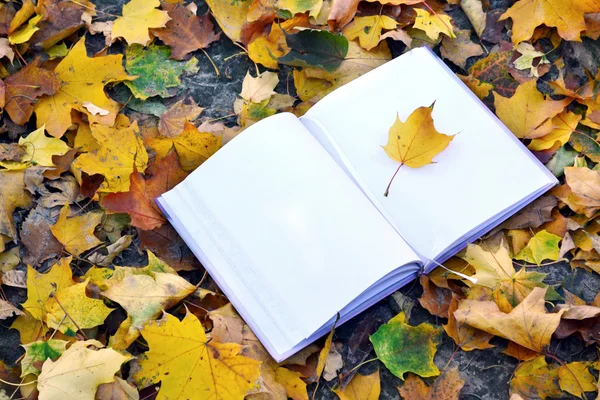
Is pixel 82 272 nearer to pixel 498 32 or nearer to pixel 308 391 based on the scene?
pixel 308 391

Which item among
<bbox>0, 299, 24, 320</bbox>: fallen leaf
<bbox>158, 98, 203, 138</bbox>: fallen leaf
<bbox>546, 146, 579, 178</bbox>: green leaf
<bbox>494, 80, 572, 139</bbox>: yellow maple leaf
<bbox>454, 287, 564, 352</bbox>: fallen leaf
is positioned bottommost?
<bbox>454, 287, 564, 352</bbox>: fallen leaf

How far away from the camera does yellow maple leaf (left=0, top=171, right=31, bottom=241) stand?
1435 millimetres

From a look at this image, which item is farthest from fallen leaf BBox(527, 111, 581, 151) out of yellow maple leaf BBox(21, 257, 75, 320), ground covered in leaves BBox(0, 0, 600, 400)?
yellow maple leaf BBox(21, 257, 75, 320)

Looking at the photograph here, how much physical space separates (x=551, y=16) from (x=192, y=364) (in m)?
1.23

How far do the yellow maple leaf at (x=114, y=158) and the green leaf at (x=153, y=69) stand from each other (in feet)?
0.58

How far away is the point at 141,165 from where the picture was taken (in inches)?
58.3

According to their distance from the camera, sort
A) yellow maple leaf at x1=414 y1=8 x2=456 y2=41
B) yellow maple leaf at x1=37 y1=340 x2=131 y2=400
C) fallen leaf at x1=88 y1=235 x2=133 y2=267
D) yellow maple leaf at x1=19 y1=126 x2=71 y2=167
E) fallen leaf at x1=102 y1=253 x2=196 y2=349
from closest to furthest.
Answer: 1. yellow maple leaf at x1=37 y1=340 x2=131 y2=400
2. fallen leaf at x1=102 y1=253 x2=196 y2=349
3. fallen leaf at x1=88 y1=235 x2=133 y2=267
4. yellow maple leaf at x1=19 y1=126 x2=71 y2=167
5. yellow maple leaf at x1=414 y1=8 x2=456 y2=41

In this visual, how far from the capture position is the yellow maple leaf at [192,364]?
1.20 m

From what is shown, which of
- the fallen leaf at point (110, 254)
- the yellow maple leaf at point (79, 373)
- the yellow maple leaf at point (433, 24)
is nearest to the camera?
the yellow maple leaf at point (79, 373)

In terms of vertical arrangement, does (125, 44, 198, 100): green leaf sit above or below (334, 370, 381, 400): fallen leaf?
above

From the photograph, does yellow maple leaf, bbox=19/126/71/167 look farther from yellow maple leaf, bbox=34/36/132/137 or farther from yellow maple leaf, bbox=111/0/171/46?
yellow maple leaf, bbox=111/0/171/46

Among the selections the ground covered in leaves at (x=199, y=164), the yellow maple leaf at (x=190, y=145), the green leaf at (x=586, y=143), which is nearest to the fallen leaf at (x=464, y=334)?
the ground covered in leaves at (x=199, y=164)

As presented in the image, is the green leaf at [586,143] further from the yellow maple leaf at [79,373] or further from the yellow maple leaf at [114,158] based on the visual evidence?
the yellow maple leaf at [79,373]

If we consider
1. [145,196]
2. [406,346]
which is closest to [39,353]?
[145,196]
